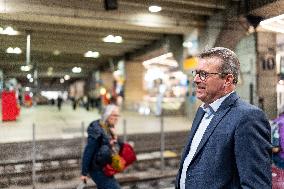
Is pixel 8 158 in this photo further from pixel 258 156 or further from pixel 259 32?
pixel 259 32

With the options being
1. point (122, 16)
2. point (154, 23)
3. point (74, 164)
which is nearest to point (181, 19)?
point (154, 23)

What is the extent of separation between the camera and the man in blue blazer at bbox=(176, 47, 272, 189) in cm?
173

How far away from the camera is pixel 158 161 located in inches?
330

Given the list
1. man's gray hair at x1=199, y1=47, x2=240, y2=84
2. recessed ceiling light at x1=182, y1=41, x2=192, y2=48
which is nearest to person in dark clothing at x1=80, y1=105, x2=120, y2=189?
man's gray hair at x1=199, y1=47, x2=240, y2=84

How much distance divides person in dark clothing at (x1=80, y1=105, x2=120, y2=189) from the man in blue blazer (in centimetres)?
211

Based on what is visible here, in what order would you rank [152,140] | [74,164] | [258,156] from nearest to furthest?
[258,156] < [74,164] < [152,140]

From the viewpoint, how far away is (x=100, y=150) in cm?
408

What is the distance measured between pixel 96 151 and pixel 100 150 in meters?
0.05

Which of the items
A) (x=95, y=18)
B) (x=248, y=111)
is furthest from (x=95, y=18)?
(x=248, y=111)

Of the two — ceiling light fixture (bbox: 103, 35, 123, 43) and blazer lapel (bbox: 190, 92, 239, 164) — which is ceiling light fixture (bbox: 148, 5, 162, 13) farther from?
blazer lapel (bbox: 190, 92, 239, 164)

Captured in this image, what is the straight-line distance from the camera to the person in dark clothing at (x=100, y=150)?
13.3ft

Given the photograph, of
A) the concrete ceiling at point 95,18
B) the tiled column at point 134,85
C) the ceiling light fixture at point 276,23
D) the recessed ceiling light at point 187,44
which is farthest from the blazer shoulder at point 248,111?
the tiled column at point 134,85

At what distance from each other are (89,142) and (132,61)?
20.1m

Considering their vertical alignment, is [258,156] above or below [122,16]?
below
